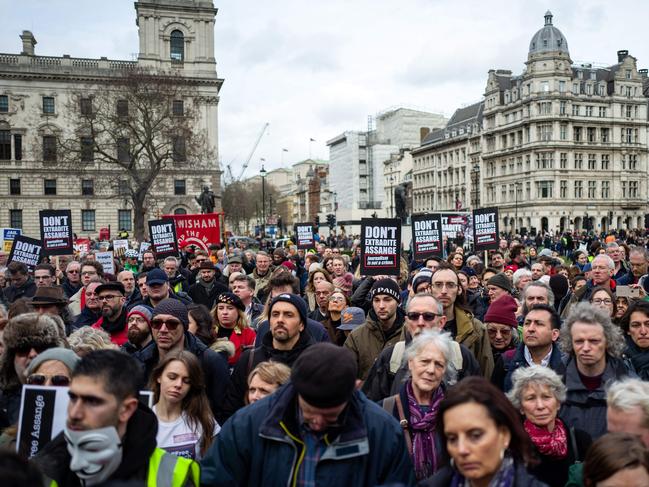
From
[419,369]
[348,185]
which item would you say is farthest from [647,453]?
[348,185]

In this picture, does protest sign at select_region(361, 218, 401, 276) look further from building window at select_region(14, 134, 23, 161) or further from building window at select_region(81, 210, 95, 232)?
building window at select_region(14, 134, 23, 161)

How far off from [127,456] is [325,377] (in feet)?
2.92

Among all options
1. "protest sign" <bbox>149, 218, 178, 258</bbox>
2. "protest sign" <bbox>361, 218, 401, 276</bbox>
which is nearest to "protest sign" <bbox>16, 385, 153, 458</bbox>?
"protest sign" <bbox>361, 218, 401, 276</bbox>

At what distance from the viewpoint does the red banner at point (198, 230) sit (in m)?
17.0

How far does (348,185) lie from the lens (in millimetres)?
99438

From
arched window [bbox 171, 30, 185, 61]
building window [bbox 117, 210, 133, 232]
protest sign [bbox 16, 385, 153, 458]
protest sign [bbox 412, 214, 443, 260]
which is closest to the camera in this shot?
protest sign [bbox 16, 385, 153, 458]

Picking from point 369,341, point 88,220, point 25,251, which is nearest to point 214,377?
point 369,341

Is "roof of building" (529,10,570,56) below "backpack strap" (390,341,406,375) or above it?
above

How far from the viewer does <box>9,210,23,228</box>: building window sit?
60.7 m

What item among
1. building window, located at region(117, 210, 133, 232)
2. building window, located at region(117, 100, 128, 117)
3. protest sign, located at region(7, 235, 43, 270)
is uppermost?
building window, located at region(117, 100, 128, 117)

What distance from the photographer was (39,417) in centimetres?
306

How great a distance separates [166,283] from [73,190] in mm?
59409

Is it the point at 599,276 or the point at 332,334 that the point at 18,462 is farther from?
the point at 599,276

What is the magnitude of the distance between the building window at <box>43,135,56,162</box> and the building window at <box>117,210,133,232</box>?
8.10 meters
